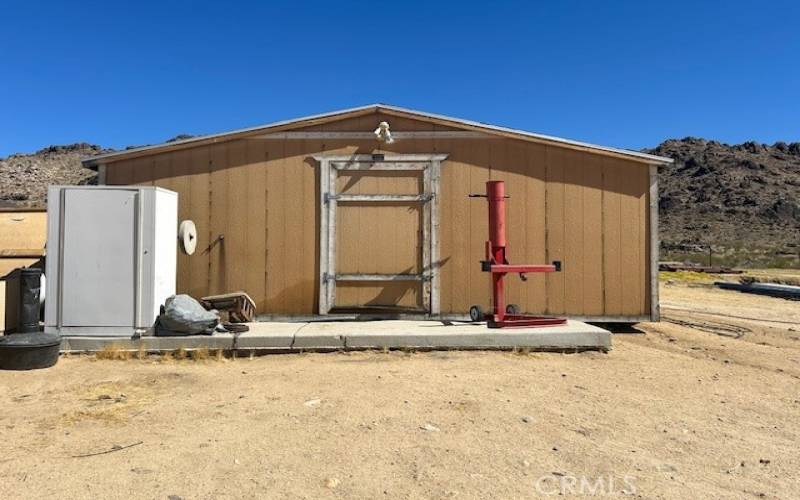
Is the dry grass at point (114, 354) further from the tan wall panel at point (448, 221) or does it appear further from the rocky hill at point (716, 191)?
the rocky hill at point (716, 191)

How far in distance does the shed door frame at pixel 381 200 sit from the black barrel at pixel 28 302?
3.55m

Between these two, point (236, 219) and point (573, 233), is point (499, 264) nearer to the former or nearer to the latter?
point (573, 233)

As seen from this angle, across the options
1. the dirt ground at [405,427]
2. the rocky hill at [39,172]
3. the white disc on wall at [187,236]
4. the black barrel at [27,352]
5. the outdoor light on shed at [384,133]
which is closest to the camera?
the dirt ground at [405,427]

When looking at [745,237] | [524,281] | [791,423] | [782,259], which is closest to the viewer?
[791,423]

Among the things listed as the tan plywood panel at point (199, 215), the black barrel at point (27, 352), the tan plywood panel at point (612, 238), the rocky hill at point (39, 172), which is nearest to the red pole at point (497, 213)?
the tan plywood panel at point (612, 238)

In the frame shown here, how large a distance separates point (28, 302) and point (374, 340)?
4.22 metres

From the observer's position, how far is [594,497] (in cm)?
295

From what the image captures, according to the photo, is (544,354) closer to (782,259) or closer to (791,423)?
(791,423)

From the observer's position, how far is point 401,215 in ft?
26.1

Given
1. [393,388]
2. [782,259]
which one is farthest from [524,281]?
[782,259]

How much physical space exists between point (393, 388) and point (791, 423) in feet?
10.8

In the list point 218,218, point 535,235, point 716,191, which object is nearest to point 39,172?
point 218,218

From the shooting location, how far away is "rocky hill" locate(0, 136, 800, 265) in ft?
113

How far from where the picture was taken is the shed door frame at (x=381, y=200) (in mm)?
7875
